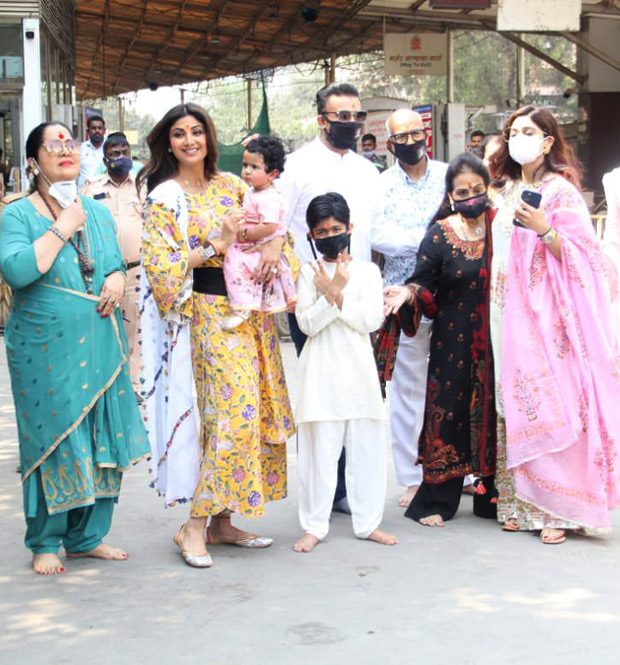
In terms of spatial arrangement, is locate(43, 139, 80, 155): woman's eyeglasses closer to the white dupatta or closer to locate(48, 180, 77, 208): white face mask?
locate(48, 180, 77, 208): white face mask

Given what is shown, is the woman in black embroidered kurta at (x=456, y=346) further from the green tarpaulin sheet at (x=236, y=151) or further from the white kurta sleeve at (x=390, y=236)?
the green tarpaulin sheet at (x=236, y=151)

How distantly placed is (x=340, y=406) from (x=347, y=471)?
0.30 meters

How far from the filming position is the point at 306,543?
466 centimetres

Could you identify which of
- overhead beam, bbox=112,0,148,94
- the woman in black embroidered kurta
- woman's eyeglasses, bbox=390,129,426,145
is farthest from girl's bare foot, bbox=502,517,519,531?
overhead beam, bbox=112,0,148,94

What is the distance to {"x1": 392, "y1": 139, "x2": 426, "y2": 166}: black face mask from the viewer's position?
5.45 metres

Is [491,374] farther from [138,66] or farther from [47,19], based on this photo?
[138,66]

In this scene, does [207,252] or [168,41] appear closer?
[207,252]

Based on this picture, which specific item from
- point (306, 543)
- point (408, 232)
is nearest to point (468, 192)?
point (408, 232)

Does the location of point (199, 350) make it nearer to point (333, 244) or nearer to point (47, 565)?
point (333, 244)

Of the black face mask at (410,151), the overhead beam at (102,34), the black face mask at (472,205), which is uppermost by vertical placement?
the overhead beam at (102,34)

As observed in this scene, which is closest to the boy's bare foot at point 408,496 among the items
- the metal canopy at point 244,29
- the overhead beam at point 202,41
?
the metal canopy at point 244,29

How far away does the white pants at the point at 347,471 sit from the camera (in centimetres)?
476

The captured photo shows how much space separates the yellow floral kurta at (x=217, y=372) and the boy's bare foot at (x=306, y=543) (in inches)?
9.8

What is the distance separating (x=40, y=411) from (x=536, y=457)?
210 cm
